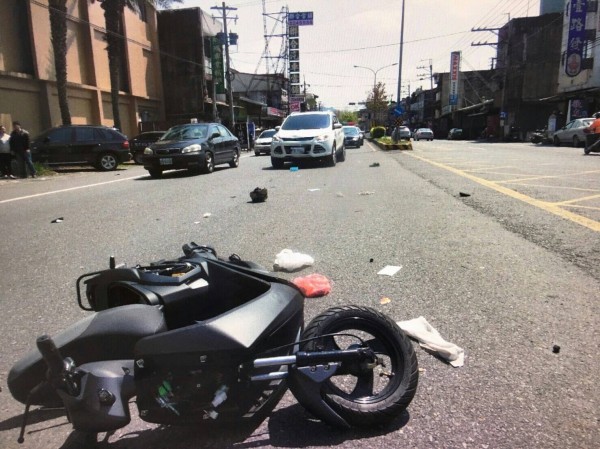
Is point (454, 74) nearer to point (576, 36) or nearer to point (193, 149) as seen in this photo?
point (576, 36)

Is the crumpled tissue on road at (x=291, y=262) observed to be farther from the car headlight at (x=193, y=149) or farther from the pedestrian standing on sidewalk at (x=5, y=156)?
the pedestrian standing on sidewalk at (x=5, y=156)

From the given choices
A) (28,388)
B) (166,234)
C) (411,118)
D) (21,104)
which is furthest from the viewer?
(411,118)

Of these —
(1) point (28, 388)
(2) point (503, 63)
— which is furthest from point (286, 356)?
(2) point (503, 63)

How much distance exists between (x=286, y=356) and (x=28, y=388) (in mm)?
1091

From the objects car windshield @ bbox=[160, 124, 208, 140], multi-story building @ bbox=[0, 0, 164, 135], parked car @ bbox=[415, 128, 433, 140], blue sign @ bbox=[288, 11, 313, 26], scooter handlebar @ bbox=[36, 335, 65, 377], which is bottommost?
parked car @ bbox=[415, 128, 433, 140]

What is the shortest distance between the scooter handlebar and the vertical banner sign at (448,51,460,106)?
7551cm

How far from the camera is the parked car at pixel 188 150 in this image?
1449 centimetres

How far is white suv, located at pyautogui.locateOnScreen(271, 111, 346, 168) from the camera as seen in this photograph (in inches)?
625

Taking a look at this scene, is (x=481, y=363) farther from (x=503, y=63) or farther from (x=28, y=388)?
(x=503, y=63)

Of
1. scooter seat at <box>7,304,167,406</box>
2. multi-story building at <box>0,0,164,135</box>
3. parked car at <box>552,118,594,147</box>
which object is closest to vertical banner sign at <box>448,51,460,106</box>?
parked car at <box>552,118,594,147</box>

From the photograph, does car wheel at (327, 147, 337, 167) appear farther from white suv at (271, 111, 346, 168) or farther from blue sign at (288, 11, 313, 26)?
blue sign at (288, 11, 313, 26)

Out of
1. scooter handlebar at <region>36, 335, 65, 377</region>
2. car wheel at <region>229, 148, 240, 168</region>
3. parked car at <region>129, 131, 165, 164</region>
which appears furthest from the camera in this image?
parked car at <region>129, 131, 165, 164</region>

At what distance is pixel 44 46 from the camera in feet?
80.1

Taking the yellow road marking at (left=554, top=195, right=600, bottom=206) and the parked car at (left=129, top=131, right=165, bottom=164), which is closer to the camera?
the yellow road marking at (left=554, top=195, right=600, bottom=206)
